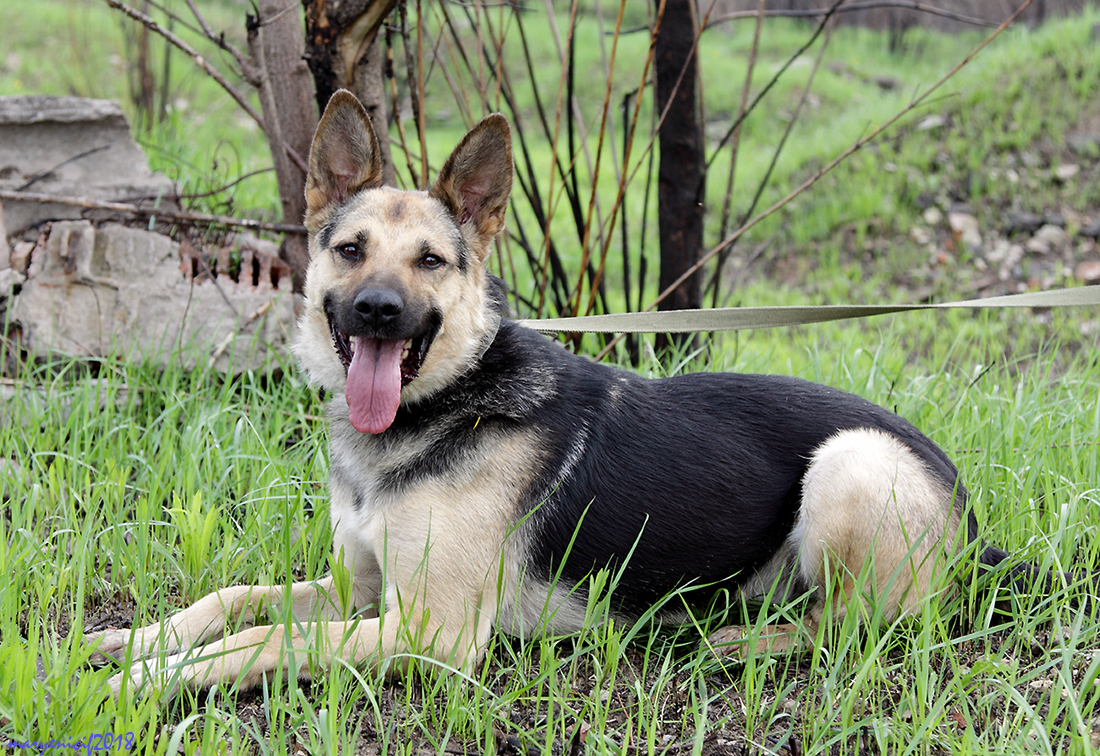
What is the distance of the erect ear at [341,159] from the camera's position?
2820 mm

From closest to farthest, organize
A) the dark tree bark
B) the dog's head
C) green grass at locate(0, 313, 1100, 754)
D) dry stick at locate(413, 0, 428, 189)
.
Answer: green grass at locate(0, 313, 1100, 754) → the dog's head → dry stick at locate(413, 0, 428, 189) → the dark tree bark

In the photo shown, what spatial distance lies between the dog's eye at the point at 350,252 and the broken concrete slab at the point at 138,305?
1.75 meters

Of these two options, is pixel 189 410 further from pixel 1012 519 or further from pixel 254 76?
pixel 1012 519

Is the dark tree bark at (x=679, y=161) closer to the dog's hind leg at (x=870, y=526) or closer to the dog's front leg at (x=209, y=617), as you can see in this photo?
the dog's hind leg at (x=870, y=526)

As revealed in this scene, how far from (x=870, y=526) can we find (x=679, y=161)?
2760 mm

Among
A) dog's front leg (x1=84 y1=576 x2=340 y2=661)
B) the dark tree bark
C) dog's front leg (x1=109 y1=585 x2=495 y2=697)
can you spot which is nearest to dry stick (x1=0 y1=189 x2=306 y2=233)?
the dark tree bark

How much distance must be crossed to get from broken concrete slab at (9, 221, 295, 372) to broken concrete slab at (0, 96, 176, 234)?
1.32ft

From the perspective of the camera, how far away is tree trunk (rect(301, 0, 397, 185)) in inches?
151

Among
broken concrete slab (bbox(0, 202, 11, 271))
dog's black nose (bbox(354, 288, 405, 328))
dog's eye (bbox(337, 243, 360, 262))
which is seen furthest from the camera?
broken concrete slab (bbox(0, 202, 11, 271))

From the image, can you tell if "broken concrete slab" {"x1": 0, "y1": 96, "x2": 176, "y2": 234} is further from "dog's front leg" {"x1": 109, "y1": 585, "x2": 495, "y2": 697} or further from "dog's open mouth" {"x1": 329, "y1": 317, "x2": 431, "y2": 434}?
"dog's front leg" {"x1": 109, "y1": 585, "x2": 495, "y2": 697}

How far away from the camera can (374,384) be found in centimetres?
259

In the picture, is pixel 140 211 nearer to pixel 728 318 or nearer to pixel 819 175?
pixel 728 318

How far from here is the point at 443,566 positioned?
2553 millimetres

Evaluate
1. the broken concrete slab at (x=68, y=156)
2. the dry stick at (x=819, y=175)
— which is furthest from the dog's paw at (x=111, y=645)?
the broken concrete slab at (x=68, y=156)
